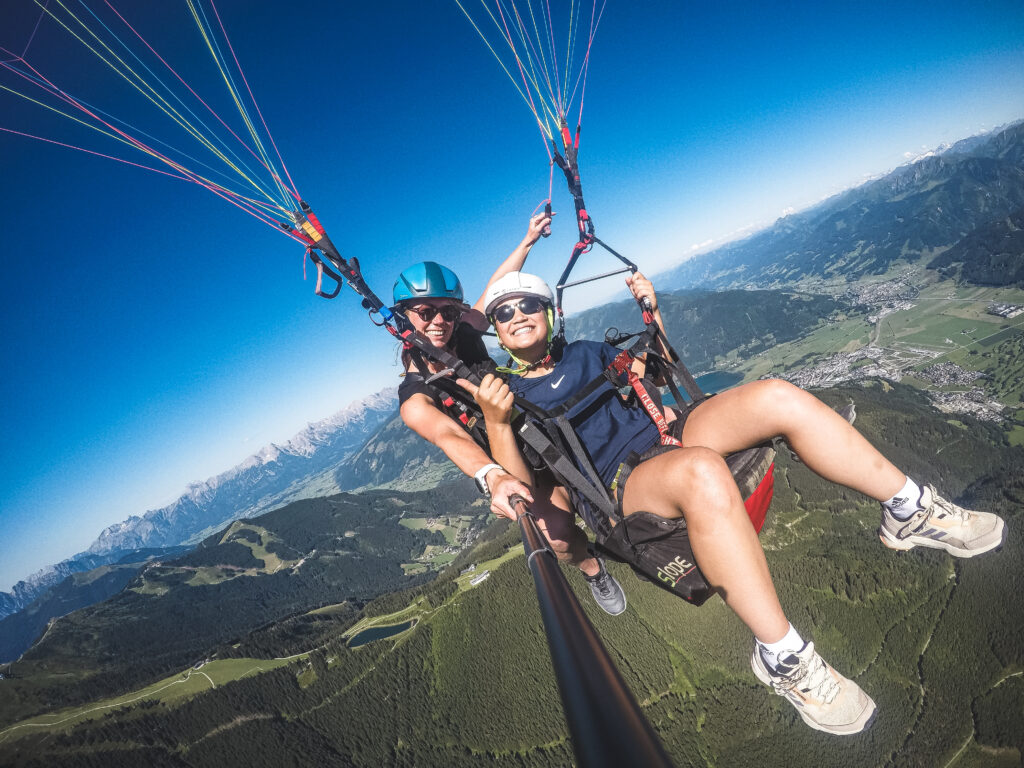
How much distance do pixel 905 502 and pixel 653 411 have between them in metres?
2.06

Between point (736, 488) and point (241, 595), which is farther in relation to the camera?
point (241, 595)

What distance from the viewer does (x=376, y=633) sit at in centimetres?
7838

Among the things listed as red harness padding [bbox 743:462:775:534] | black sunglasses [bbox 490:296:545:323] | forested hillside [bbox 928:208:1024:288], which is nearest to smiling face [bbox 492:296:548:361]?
black sunglasses [bbox 490:296:545:323]

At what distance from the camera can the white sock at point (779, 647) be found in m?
3.09

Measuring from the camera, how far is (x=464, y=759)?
6144 cm

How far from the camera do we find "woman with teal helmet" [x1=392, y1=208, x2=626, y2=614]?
179 inches

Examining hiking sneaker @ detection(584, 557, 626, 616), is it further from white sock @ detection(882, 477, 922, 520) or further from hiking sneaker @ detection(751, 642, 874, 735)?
white sock @ detection(882, 477, 922, 520)

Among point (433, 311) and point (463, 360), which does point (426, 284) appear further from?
point (463, 360)

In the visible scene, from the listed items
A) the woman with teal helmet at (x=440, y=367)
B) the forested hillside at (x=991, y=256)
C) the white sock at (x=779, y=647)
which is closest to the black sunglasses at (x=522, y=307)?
the woman with teal helmet at (x=440, y=367)

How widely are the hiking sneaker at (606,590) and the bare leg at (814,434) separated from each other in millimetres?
4196

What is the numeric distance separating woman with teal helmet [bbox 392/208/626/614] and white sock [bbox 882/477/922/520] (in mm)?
2995

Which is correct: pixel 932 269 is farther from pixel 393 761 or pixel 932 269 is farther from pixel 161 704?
pixel 161 704

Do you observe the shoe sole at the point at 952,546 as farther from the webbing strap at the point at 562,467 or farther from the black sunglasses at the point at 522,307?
the black sunglasses at the point at 522,307

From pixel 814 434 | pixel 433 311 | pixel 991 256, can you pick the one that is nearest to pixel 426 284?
pixel 433 311
